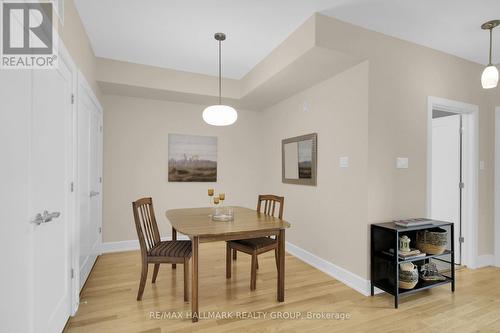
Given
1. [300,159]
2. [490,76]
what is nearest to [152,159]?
[300,159]

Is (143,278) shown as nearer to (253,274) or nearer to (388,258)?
(253,274)

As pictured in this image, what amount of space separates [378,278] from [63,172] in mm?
2989

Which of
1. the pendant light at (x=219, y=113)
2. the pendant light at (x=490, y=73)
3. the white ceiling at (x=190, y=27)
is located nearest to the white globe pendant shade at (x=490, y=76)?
the pendant light at (x=490, y=73)

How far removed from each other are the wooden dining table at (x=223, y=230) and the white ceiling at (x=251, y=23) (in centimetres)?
197

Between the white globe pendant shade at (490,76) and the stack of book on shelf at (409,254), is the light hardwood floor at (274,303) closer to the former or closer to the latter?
the stack of book on shelf at (409,254)

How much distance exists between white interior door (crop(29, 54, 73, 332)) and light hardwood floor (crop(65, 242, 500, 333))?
1.29 ft

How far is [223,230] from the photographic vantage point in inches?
84.0

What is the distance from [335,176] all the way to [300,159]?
0.72 m

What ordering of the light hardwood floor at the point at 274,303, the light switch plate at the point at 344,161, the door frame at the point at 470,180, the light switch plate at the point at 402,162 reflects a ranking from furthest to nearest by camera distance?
the door frame at the point at 470,180, the light switch plate at the point at 344,161, the light switch plate at the point at 402,162, the light hardwood floor at the point at 274,303

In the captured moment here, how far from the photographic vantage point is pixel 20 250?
1305mm

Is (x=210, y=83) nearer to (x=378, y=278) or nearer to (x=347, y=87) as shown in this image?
(x=347, y=87)

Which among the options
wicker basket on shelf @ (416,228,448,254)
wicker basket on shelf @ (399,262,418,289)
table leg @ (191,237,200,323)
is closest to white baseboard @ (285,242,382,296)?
wicker basket on shelf @ (399,262,418,289)

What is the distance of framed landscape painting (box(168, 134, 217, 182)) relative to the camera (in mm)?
4137

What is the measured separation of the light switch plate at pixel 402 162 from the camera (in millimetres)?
2705
